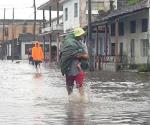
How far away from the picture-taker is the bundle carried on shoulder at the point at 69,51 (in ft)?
44.8

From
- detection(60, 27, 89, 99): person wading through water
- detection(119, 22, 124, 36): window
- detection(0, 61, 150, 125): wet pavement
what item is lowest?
detection(0, 61, 150, 125): wet pavement

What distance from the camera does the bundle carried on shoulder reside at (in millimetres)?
13641

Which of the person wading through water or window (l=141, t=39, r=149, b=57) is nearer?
the person wading through water

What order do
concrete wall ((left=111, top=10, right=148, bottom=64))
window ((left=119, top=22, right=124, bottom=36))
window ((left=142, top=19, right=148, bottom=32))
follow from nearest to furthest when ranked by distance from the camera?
1. window ((left=142, top=19, right=148, bottom=32))
2. concrete wall ((left=111, top=10, right=148, bottom=64))
3. window ((left=119, top=22, right=124, bottom=36))

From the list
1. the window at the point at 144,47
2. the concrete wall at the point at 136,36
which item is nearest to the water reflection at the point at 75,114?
the concrete wall at the point at 136,36

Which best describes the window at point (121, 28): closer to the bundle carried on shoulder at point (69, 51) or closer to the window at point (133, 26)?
the window at point (133, 26)

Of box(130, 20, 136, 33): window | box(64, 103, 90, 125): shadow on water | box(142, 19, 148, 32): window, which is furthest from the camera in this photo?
box(130, 20, 136, 33): window

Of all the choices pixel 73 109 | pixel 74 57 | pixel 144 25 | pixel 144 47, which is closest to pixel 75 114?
pixel 73 109

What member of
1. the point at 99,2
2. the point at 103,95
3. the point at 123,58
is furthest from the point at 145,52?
the point at 103,95

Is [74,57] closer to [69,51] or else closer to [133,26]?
[69,51]

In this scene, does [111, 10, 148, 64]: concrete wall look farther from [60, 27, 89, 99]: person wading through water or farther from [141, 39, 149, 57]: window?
[60, 27, 89, 99]: person wading through water

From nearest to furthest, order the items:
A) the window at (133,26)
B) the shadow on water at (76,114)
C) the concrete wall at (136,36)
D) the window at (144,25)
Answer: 1. the shadow on water at (76,114)
2. the window at (144,25)
3. the concrete wall at (136,36)
4. the window at (133,26)

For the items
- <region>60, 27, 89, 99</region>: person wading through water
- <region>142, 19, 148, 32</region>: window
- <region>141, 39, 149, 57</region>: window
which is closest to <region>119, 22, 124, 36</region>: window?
<region>141, 39, 149, 57</region>: window

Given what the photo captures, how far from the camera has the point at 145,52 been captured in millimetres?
40125
